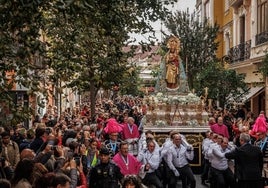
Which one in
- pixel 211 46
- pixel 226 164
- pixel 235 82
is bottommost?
pixel 226 164

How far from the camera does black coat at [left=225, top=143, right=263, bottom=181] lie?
39.0 ft

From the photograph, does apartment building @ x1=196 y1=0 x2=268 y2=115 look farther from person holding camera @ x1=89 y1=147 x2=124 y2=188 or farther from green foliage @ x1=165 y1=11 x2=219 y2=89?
person holding camera @ x1=89 y1=147 x2=124 y2=188

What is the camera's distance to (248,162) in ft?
39.3

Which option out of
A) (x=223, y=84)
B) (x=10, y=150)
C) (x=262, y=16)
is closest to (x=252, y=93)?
(x=223, y=84)

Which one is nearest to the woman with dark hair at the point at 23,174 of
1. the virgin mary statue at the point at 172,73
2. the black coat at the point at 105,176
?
the black coat at the point at 105,176

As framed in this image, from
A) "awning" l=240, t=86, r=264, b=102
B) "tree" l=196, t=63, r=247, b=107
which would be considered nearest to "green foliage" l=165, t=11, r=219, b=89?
"awning" l=240, t=86, r=264, b=102

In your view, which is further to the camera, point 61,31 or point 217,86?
point 217,86

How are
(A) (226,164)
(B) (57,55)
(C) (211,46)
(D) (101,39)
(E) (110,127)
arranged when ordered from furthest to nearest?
(C) (211,46)
(E) (110,127)
(A) (226,164)
(D) (101,39)
(B) (57,55)

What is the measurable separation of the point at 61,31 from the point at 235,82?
21.0 metres

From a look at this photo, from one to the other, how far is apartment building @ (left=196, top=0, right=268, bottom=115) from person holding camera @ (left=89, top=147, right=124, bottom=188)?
17921 millimetres

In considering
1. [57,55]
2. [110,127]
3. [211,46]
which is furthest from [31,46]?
[211,46]

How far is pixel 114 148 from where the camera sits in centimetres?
1410

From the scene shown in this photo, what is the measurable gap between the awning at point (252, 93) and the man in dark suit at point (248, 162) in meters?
20.6

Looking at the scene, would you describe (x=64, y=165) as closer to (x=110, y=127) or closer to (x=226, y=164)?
(x=226, y=164)
